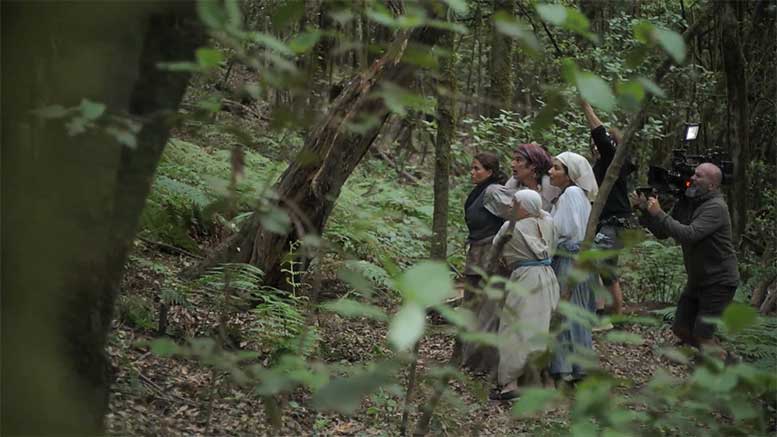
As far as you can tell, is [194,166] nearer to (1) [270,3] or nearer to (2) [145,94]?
(1) [270,3]

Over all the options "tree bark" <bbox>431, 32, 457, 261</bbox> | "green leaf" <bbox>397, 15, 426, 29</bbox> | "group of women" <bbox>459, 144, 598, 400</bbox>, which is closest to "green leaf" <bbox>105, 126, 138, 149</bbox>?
"green leaf" <bbox>397, 15, 426, 29</bbox>

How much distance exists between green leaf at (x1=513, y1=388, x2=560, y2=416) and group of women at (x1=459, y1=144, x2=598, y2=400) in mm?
4262

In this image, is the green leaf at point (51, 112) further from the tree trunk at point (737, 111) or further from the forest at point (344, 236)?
the tree trunk at point (737, 111)

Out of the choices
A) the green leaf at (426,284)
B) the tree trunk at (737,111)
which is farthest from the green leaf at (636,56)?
the tree trunk at (737,111)

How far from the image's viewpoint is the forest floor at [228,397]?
193 inches

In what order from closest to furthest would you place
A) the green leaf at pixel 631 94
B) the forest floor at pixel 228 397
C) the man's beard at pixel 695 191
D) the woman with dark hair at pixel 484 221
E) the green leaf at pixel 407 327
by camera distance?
1. the green leaf at pixel 407 327
2. the green leaf at pixel 631 94
3. the forest floor at pixel 228 397
4. the man's beard at pixel 695 191
5. the woman with dark hair at pixel 484 221

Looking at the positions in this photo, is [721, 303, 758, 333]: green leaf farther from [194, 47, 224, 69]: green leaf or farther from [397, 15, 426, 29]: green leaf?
[194, 47, 224, 69]: green leaf

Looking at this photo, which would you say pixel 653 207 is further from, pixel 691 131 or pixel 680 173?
pixel 691 131

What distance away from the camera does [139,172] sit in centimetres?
226

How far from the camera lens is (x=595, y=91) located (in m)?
1.97

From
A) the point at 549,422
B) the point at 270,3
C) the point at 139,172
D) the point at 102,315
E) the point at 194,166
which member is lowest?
the point at 549,422

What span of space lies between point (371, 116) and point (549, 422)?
4.01 m

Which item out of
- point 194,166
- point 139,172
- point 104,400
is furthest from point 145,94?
point 194,166

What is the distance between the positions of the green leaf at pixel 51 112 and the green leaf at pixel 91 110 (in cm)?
4
